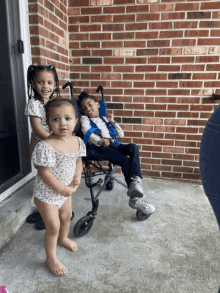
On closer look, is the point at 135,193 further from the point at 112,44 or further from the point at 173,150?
the point at 112,44

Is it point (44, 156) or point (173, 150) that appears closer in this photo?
point (44, 156)

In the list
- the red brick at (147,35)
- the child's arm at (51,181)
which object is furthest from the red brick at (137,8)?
Result: the child's arm at (51,181)

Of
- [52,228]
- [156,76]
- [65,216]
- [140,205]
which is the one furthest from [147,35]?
[52,228]

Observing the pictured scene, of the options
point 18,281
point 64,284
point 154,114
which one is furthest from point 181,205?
point 18,281

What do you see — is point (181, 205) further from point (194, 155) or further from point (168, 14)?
point (168, 14)

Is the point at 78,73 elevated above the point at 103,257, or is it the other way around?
the point at 78,73

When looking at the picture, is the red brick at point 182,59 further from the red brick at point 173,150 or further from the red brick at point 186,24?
the red brick at point 173,150

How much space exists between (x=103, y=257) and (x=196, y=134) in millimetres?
1987

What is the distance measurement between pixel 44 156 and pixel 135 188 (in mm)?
899

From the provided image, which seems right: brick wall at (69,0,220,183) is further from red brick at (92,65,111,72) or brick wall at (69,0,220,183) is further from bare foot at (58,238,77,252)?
bare foot at (58,238,77,252)

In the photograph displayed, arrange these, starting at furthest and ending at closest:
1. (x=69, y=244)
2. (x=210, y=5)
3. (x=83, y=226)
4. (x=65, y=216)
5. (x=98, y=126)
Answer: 1. (x=210, y=5)
2. (x=98, y=126)
3. (x=83, y=226)
4. (x=69, y=244)
5. (x=65, y=216)

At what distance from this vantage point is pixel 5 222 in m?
1.64

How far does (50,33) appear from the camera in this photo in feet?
7.59

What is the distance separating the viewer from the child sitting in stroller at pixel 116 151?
6.10 feet
